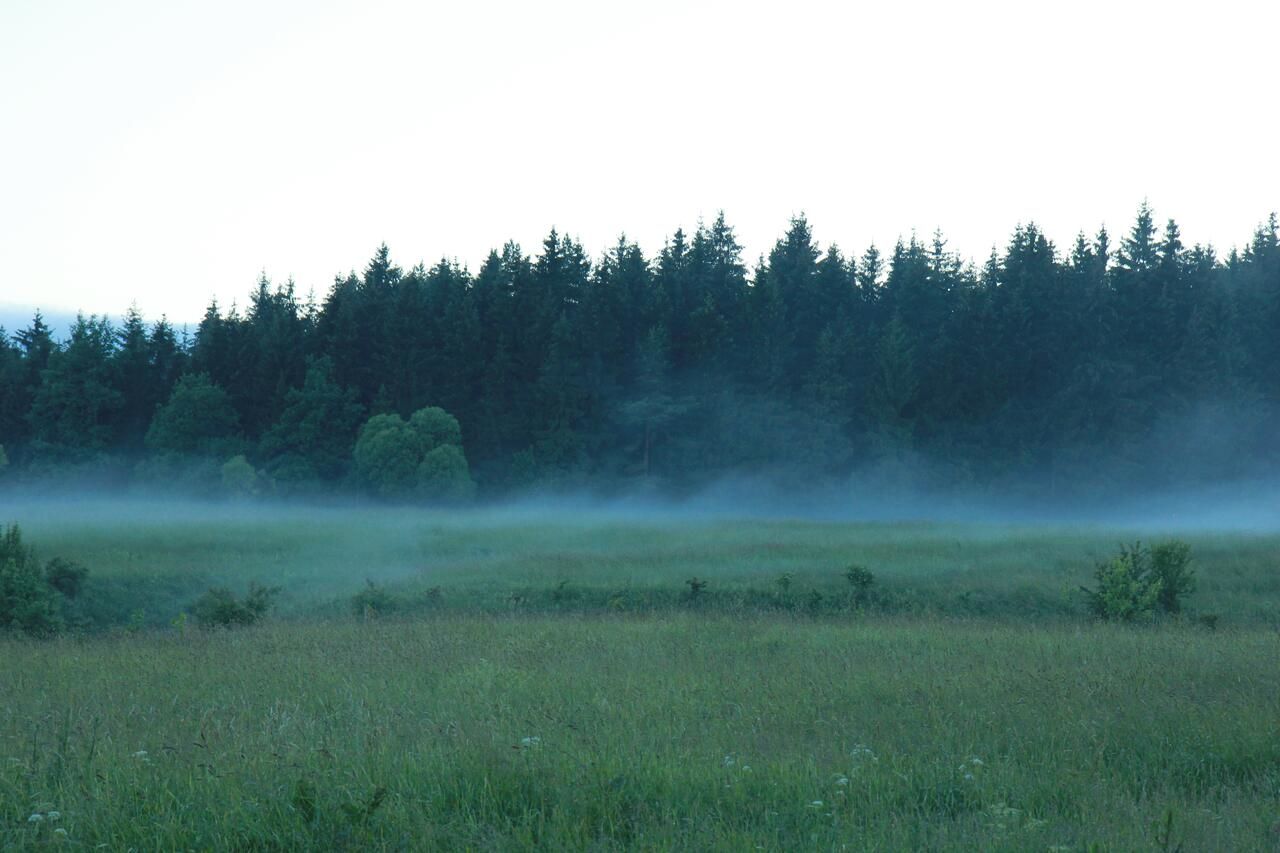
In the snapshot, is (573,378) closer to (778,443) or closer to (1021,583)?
(778,443)

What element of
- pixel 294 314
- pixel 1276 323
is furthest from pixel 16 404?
pixel 1276 323

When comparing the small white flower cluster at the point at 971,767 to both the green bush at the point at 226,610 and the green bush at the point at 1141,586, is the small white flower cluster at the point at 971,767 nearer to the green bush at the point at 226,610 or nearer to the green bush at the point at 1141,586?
the green bush at the point at 1141,586

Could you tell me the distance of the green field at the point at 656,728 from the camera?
6043 millimetres

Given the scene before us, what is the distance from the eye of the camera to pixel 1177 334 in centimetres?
6600

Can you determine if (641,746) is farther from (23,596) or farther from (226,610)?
(23,596)

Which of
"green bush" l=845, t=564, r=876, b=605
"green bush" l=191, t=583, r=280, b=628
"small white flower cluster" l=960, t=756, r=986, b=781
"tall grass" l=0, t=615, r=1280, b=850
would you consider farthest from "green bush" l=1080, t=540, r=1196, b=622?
"green bush" l=191, t=583, r=280, b=628

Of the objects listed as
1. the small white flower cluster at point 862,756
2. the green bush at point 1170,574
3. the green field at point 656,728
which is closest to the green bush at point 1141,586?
the green bush at point 1170,574

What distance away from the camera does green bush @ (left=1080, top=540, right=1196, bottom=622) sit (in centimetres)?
1858

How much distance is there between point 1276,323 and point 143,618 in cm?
7152

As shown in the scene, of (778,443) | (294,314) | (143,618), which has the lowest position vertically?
(143,618)

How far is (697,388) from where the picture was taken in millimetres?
63906

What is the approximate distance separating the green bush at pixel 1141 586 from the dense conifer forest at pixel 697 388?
42.4 meters

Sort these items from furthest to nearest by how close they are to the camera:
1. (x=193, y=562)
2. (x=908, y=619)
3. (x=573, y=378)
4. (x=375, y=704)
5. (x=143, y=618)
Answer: (x=573, y=378) < (x=193, y=562) < (x=143, y=618) < (x=908, y=619) < (x=375, y=704)

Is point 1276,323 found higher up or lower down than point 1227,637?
higher up
